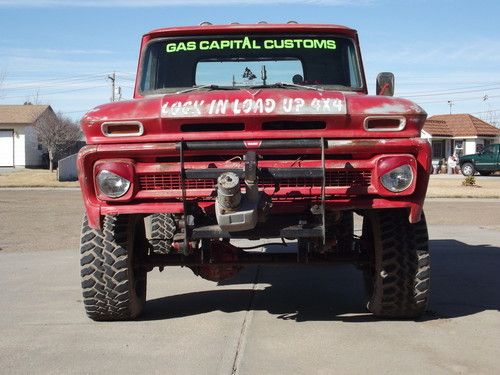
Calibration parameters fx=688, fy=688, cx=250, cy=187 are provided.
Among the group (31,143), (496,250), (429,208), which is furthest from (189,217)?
(31,143)

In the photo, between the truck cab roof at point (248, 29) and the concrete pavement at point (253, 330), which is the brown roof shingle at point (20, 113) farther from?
the truck cab roof at point (248, 29)

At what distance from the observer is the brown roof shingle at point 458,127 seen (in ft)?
185

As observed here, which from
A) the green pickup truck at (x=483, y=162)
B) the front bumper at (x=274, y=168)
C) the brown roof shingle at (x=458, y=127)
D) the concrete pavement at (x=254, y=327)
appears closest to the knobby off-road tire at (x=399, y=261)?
the concrete pavement at (x=254, y=327)

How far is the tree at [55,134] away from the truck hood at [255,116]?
42.0 m

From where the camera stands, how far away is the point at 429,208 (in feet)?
60.8

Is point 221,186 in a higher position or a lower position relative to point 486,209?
higher

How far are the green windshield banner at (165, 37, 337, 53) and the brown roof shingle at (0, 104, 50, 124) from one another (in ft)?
152

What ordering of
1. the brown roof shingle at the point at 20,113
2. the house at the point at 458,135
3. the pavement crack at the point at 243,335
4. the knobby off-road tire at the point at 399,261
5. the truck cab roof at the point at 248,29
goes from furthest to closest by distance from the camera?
the house at the point at 458,135 → the brown roof shingle at the point at 20,113 → the truck cab roof at the point at 248,29 → the knobby off-road tire at the point at 399,261 → the pavement crack at the point at 243,335

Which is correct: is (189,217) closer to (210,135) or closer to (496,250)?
(210,135)

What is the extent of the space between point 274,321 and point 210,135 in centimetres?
171

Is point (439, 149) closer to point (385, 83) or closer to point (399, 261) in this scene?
point (385, 83)

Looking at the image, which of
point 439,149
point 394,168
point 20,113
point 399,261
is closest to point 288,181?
point 394,168

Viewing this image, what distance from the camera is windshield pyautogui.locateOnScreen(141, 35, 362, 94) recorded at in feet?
20.7

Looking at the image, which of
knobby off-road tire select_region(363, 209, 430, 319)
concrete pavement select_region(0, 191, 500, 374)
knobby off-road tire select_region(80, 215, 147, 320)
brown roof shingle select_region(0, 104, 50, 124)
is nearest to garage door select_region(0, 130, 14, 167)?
brown roof shingle select_region(0, 104, 50, 124)
